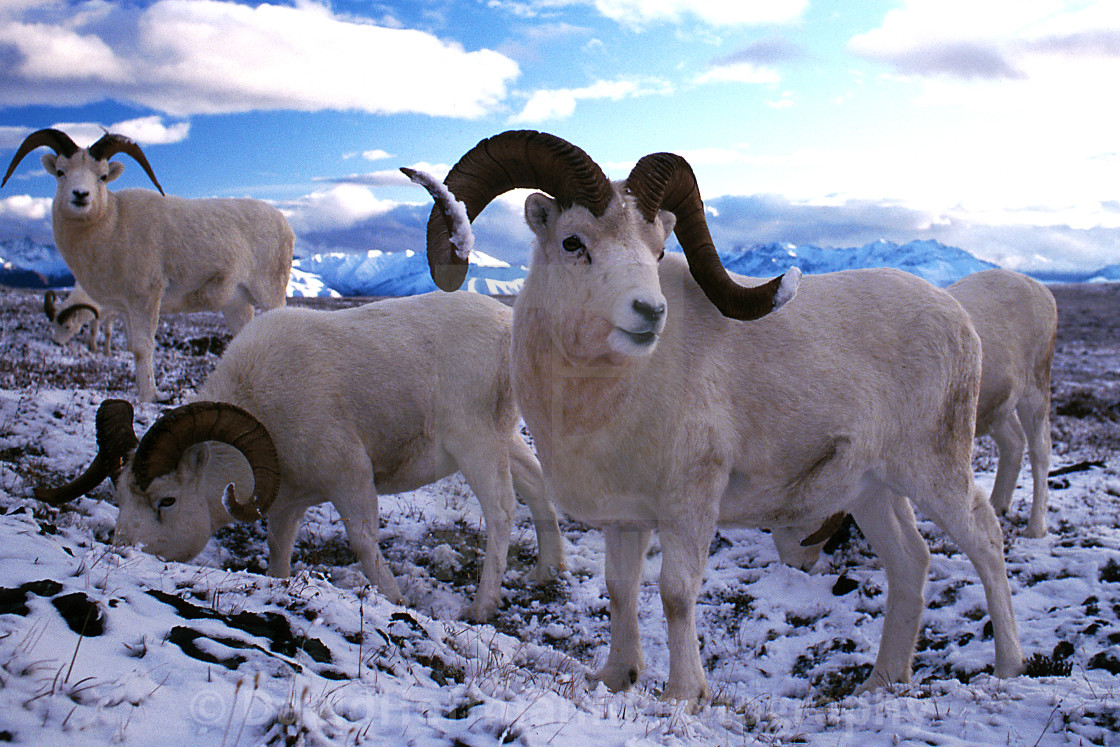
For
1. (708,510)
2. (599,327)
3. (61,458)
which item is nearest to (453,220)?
(599,327)

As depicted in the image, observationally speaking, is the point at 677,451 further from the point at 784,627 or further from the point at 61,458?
the point at 61,458

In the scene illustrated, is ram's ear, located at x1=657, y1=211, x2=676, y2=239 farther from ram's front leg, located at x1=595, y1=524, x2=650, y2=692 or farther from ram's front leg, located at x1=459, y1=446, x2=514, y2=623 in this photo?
ram's front leg, located at x1=459, y1=446, x2=514, y2=623

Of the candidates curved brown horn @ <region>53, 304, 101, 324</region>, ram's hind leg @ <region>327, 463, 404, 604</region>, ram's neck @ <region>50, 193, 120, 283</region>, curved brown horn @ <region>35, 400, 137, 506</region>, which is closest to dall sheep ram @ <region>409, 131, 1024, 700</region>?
ram's hind leg @ <region>327, 463, 404, 604</region>

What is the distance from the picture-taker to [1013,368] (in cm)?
965

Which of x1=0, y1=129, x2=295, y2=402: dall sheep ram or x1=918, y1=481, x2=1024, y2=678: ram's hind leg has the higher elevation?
x1=0, y1=129, x2=295, y2=402: dall sheep ram

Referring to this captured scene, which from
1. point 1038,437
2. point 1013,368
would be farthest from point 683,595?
point 1038,437

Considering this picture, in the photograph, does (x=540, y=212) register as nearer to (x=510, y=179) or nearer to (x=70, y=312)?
(x=510, y=179)

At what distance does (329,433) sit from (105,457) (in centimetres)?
192

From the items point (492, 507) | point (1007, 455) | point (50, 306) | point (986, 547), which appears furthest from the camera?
point (50, 306)

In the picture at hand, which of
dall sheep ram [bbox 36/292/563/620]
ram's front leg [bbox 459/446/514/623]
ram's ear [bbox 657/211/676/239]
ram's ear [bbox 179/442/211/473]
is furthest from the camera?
ram's front leg [bbox 459/446/514/623]

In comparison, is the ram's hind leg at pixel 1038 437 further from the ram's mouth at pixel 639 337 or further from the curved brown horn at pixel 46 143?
the curved brown horn at pixel 46 143

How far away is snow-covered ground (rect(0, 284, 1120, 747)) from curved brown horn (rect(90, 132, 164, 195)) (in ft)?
13.3

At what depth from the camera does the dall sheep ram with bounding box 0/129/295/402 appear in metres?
11.1

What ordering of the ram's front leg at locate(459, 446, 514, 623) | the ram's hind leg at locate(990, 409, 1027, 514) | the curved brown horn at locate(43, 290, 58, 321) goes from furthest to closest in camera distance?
1. the curved brown horn at locate(43, 290, 58, 321)
2. the ram's hind leg at locate(990, 409, 1027, 514)
3. the ram's front leg at locate(459, 446, 514, 623)
